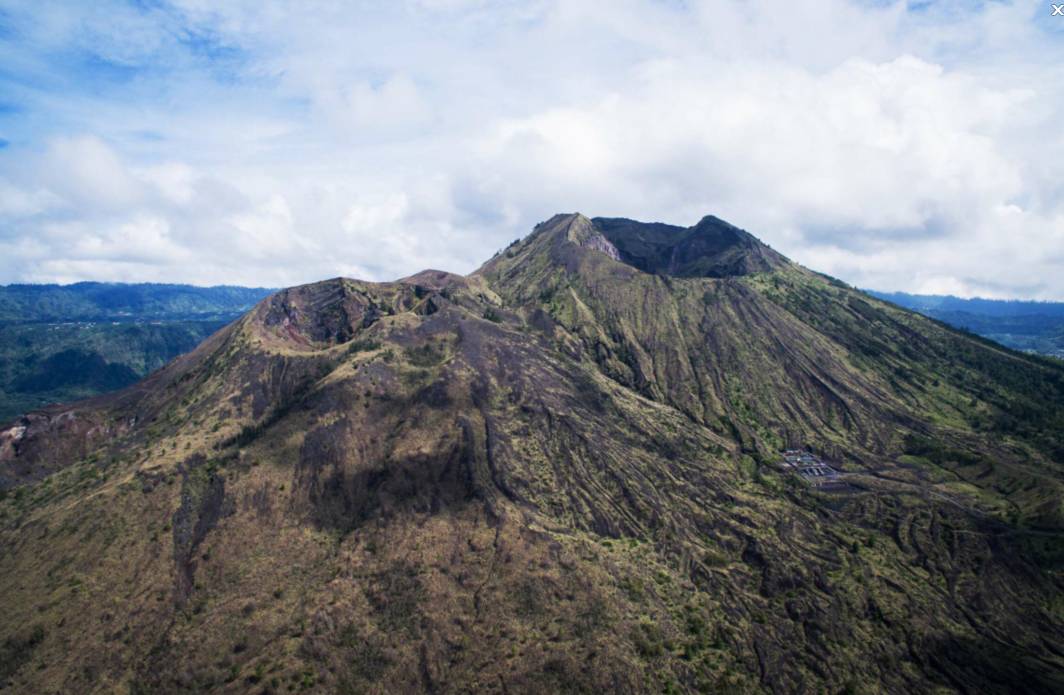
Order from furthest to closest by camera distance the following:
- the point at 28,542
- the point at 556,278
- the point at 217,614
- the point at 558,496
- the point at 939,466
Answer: the point at 556,278 → the point at 939,466 → the point at 558,496 → the point at 28,542 → the point at 217,614

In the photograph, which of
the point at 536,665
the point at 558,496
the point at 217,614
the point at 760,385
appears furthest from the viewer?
the point at 760,385

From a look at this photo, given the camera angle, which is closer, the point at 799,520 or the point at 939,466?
the point at 799,520

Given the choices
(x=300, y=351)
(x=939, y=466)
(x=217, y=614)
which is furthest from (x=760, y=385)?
(x=217, y=614)

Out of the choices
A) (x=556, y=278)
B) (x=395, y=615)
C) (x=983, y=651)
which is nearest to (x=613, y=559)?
(x=395, y=615)

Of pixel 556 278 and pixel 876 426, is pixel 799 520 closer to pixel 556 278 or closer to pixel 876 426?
pixel 876 426

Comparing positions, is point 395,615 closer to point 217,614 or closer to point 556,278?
point 217,614

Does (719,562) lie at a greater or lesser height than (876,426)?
lesser

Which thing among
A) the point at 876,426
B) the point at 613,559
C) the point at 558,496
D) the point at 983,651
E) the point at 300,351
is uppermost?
the point at 300,351
